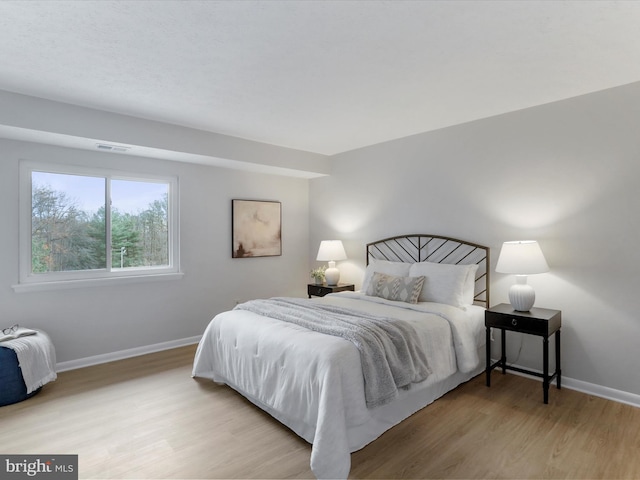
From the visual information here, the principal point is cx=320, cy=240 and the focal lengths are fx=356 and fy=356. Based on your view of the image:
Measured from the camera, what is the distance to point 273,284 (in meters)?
5.31

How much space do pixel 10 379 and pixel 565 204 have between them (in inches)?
191

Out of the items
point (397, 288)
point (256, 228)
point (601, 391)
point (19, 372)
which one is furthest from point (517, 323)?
point (19, 372)

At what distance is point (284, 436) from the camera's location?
2402 millimetres

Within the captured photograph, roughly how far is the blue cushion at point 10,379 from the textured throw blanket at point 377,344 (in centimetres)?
201

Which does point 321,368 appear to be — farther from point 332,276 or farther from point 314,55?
point 332,276

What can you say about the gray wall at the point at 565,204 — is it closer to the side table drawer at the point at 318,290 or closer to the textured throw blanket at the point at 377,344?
the side table drawer at the point at 318,290

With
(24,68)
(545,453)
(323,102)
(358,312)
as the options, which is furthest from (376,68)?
(545,453)

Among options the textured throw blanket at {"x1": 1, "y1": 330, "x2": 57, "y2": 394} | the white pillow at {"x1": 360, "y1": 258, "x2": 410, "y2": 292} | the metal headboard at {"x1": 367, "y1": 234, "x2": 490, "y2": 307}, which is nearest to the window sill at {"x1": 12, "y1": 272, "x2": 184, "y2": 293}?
the textured throw blanket at {"x1": 1, "y1": 330, "x2": 57, "y2": 394}

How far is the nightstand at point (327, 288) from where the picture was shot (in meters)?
4.78

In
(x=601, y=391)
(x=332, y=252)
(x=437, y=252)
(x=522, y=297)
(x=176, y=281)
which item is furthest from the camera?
(x=332, y=252)

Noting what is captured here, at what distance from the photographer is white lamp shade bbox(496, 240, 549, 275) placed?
2965 mm

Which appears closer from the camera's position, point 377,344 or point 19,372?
point 377,344

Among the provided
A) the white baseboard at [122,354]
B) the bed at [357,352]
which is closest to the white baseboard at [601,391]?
the bed at [357,352]

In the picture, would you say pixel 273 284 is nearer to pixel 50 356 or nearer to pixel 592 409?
pixel 50 356
